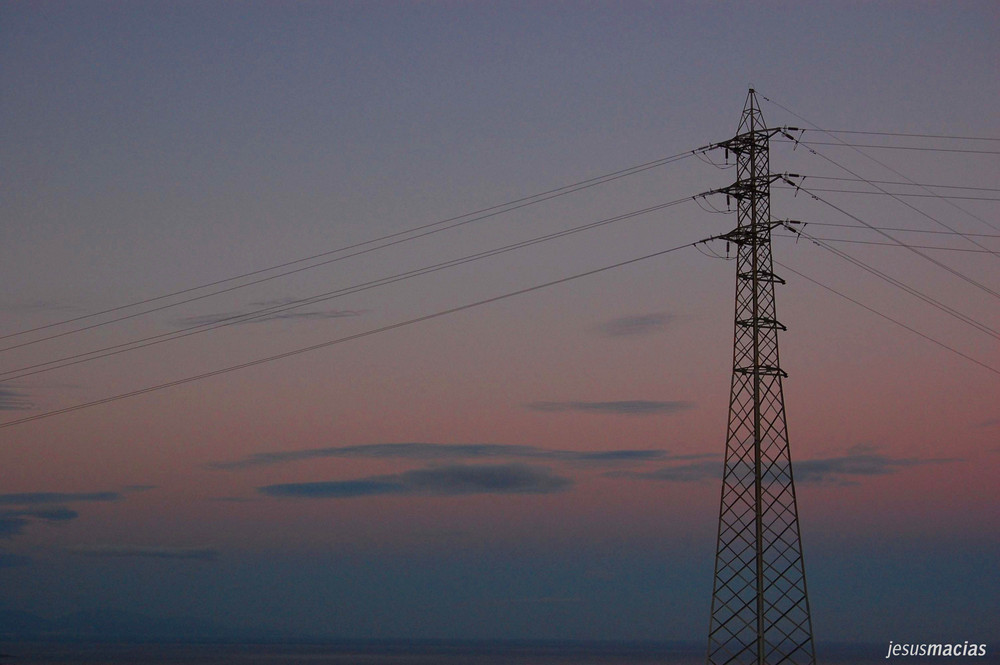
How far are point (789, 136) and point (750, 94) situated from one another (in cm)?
260

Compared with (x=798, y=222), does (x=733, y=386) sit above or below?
below

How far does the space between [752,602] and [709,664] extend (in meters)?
3.77

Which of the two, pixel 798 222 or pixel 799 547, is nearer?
pixel 799 547

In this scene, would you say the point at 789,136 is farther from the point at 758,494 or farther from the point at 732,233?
the point at 758,494

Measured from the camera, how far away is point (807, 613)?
144 ft

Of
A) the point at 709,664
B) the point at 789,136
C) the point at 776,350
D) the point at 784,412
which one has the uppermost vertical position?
the point at 789,136

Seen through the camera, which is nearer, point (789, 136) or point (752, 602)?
point (752, 602)

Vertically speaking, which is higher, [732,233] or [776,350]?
[732,233]

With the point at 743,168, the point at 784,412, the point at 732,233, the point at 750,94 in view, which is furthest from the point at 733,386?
the point at 750,94

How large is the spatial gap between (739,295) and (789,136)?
766 cm

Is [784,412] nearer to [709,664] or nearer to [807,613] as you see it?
[807,613]

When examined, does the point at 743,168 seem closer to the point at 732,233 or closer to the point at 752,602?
the point at 732,233

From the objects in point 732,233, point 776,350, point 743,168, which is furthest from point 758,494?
point 743,168

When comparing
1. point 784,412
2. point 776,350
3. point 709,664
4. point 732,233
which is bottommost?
point 709,664
